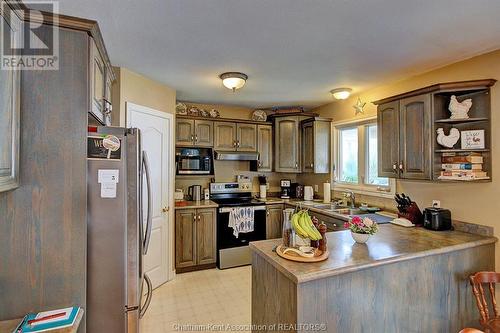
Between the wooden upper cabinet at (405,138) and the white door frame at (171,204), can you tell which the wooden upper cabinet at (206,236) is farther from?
the wooden upper cabinet at (405,138)

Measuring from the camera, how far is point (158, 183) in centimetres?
327

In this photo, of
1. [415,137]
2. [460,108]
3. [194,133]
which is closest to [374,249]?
[415,137]

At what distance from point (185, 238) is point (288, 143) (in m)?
2.23

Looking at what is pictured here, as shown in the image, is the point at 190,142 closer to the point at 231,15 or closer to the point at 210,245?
the point at 210,245

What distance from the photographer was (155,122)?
3.23m

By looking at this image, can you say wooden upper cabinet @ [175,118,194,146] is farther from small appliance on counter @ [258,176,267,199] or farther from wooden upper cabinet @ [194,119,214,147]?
small appliance on counter @ [258,176,267,199]

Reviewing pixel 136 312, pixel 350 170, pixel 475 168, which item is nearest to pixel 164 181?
pixel 136 312

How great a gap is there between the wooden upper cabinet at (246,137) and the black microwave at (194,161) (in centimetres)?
51

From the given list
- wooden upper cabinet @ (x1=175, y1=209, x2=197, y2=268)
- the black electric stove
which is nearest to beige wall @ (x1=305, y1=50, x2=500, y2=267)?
the black electric stove

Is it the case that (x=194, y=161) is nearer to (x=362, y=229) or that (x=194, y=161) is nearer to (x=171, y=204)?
(x=171, y=204)

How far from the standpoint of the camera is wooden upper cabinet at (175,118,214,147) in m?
3.87

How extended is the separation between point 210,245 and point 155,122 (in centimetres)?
187

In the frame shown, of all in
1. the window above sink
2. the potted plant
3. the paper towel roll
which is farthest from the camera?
the paper towel roll

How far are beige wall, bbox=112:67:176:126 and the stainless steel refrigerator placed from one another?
4.48ft
